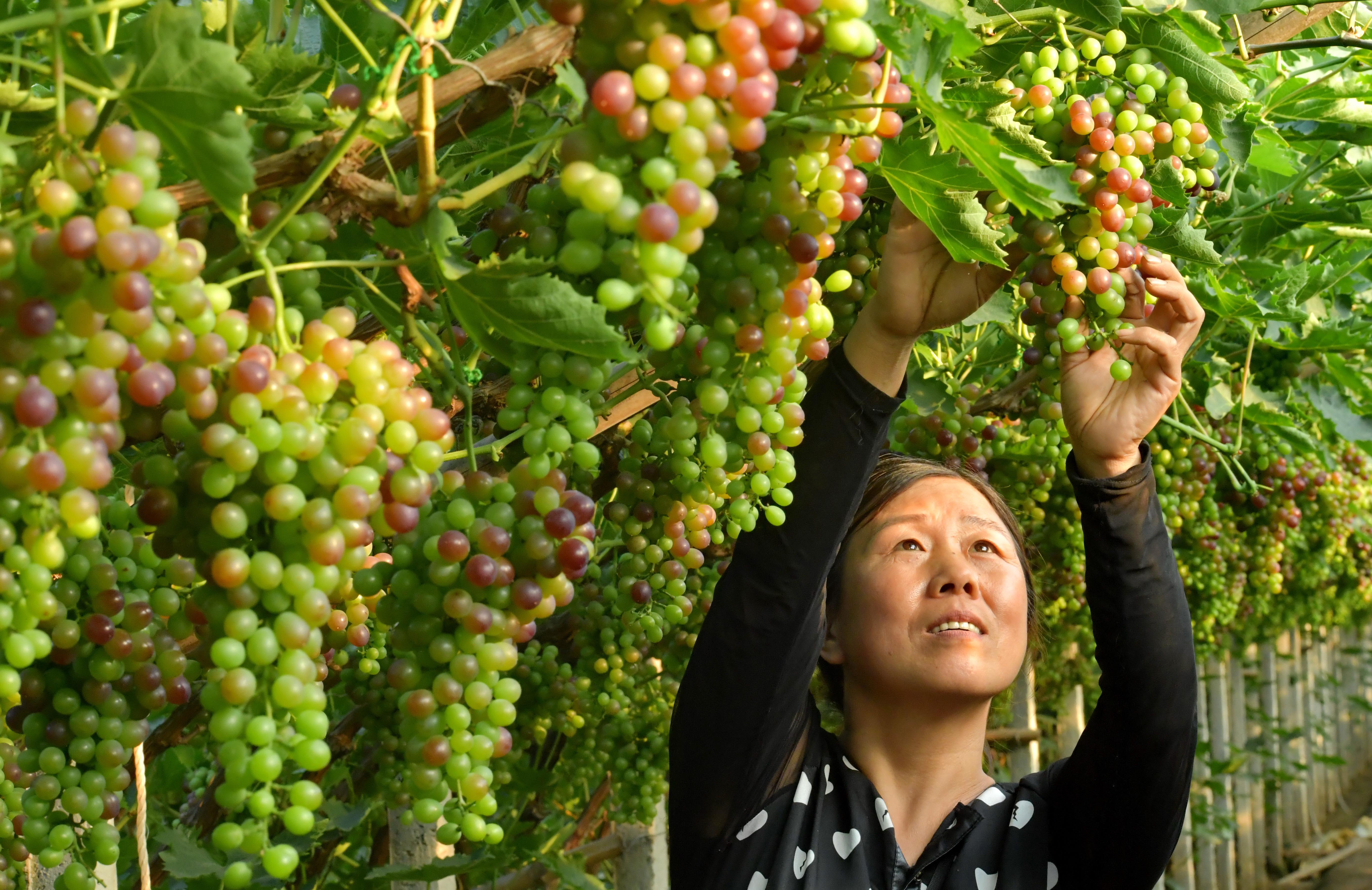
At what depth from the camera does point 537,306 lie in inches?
25.0

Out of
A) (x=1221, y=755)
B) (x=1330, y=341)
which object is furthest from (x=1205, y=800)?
(x=1330, y=341)

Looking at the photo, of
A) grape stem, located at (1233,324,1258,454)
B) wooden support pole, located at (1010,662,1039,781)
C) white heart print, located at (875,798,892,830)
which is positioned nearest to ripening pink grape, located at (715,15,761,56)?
white heart print, located at (875,798,892,830)

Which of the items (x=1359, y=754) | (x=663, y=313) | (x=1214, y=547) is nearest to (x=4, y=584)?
(x=663, y=313)

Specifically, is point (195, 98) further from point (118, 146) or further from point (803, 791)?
point (803, 791)

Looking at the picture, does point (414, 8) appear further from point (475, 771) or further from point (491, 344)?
point (475, 771)

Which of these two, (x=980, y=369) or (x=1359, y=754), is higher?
(x=980, y=369)

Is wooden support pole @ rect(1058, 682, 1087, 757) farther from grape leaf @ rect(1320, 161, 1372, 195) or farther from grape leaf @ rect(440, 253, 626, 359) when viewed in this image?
grape leaf @ rect(440, 253, 626, 359)

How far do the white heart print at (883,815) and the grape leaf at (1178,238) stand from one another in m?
0.79

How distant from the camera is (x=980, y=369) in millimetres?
1968

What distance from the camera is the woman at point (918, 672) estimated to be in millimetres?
1212

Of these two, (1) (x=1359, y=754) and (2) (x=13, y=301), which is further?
(1) (x=1359, y=754)

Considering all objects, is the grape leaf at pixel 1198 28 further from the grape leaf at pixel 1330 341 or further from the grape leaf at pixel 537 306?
the grape leaf at pixel 1330 341

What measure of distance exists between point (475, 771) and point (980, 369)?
1.51 m

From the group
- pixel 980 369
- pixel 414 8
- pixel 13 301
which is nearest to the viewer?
pixel 13 301
